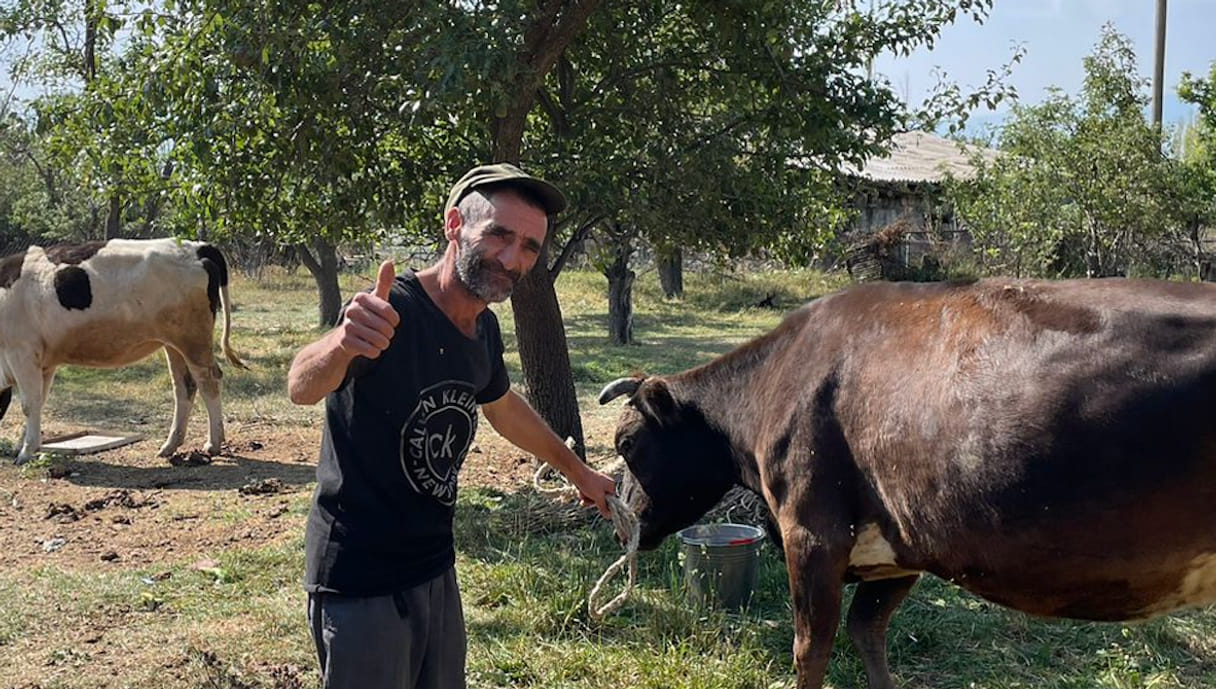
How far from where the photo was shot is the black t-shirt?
2.82 m

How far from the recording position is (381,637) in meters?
2.82

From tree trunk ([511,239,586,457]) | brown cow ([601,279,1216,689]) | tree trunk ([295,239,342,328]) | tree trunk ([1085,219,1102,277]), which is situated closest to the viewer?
brown cow ([601,279,1216,689])

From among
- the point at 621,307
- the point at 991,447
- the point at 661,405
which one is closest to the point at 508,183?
the point at 991,447

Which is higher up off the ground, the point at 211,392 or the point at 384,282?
the point at 384,282

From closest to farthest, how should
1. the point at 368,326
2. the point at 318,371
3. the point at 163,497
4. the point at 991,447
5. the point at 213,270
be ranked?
the point at 368,326 < the point at 318,371 < the point at 991,447 < the point at 163,497 < the point at 213,270

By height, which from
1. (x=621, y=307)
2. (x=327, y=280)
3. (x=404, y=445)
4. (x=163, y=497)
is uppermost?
(x=327, y=280)

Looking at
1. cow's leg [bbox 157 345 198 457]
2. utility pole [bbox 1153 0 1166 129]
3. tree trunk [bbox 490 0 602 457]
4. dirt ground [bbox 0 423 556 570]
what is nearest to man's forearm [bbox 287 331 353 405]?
dirt ground [bbox 0 423 556 570]

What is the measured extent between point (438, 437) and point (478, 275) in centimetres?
45

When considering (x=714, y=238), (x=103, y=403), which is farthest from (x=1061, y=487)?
(x=103, y=403)

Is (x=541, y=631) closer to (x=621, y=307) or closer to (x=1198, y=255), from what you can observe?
(x=621, y=307)

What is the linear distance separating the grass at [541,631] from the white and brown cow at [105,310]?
8.63 ft

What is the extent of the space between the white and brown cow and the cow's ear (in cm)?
584

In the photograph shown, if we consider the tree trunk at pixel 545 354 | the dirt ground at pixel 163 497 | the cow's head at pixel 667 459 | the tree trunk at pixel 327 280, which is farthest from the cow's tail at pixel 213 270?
the tree trunk at pixel 327 280

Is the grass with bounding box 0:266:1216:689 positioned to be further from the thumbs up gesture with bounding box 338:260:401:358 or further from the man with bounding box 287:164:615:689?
the thumbs up gesture with bounding box 338:260:401:358
